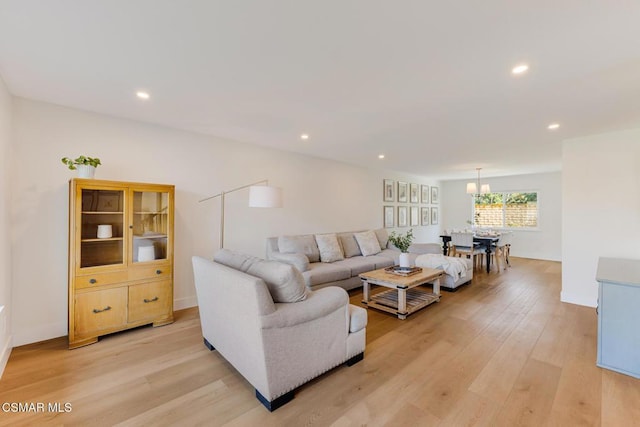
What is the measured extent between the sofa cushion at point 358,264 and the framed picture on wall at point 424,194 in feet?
14.4

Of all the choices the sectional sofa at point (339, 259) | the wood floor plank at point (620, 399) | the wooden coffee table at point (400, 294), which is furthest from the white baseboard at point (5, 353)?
the wood floor plank at point (620, 399)

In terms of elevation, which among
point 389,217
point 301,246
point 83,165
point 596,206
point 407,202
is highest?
point 83,165

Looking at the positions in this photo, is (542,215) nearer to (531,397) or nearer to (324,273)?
(324,273)

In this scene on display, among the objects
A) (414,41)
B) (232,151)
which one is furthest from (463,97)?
(232,151)

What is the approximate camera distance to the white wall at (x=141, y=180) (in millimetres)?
2699

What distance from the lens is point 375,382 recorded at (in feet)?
6.85

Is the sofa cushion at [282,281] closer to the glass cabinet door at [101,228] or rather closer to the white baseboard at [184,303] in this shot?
the glass cabinet door at [101,228]

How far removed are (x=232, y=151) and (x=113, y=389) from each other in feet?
10.2

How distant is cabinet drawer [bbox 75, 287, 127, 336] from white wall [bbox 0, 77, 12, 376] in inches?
19.0

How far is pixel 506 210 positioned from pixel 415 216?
2.69 metres

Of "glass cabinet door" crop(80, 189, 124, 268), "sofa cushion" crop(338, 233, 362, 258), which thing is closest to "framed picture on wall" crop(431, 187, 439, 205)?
"sofa cushion" crop(338, 233, 362, 258)

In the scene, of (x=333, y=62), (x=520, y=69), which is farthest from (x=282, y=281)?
(x=520, y=69)

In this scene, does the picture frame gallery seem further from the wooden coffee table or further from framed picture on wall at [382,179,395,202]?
the wooden coffee table

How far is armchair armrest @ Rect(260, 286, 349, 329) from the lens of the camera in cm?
177
